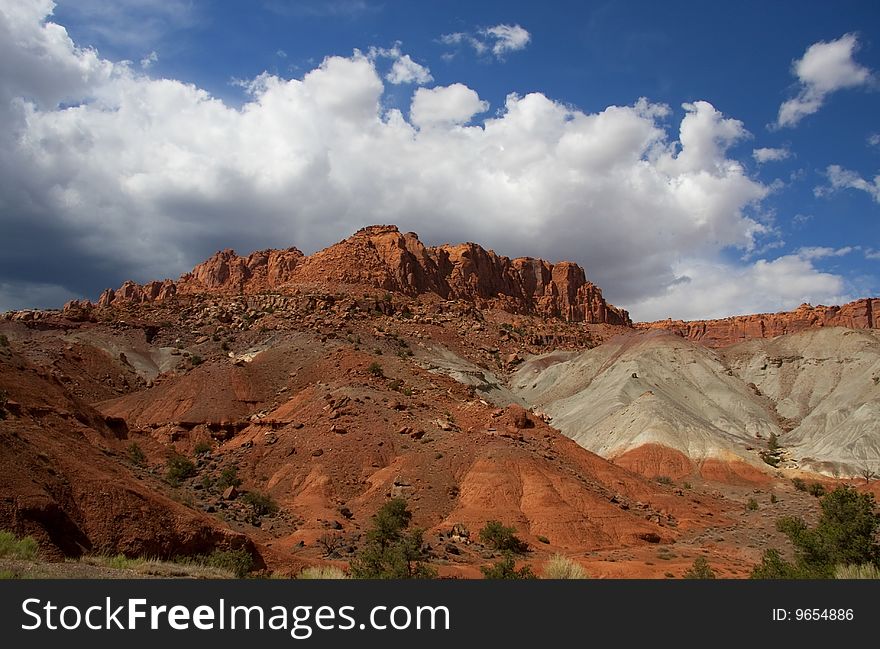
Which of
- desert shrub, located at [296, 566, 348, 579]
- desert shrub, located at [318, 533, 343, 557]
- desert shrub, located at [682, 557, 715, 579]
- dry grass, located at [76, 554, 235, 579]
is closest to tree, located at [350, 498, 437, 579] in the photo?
desert shrub, located at [296, 566, 348, 579]

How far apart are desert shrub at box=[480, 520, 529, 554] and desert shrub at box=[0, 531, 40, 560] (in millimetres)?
18702

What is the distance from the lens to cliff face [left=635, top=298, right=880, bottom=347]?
549ft

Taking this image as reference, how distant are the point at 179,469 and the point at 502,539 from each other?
734 inches

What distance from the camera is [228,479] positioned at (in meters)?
36.0

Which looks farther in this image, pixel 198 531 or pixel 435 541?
pixel 435 541

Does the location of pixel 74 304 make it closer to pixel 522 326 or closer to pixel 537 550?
pixel 522 326

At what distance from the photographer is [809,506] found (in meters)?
47.5

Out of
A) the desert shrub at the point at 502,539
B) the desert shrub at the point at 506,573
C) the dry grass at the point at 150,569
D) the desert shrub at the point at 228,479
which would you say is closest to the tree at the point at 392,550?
the desert shrub at the point at 506,573

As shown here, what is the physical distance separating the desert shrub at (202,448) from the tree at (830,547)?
113ft

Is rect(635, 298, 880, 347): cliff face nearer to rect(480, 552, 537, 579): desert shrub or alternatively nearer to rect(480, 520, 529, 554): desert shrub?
rect(480, 520, 529, 554): desert shrub

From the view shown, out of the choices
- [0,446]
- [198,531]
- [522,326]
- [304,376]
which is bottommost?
[198,531]

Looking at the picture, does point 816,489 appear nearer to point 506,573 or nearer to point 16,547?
point 506,573

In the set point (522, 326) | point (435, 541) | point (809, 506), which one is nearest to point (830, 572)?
point (435, 541)
